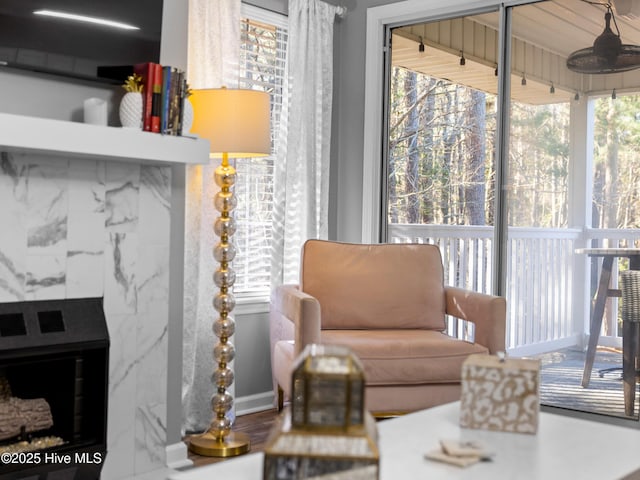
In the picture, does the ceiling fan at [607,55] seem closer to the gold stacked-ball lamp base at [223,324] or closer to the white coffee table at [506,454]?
the gold stacked-ball lamp base at [223,324]

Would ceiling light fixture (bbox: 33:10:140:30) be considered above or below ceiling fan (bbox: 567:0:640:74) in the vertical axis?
below

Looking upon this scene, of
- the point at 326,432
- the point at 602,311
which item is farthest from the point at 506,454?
the point at 602,311

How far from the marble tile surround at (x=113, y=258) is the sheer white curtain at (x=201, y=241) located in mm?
572

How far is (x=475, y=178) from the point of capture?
14.5 ft

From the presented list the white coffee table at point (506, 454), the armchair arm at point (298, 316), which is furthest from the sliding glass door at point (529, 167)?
the white coffee table at point (506, 454)

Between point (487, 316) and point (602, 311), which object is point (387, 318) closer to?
point (487, 316)

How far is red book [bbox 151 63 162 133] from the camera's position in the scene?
293cm

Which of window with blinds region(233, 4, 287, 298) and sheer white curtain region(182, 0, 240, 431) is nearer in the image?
sheer white curtain region(182, 0, 240, 431)

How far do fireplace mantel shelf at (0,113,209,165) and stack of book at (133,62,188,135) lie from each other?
2.3 inches

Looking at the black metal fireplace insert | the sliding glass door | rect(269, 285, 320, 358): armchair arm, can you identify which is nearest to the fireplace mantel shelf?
the black metal fireplace insert

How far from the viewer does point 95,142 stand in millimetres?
2691

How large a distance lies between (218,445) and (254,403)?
845 mm

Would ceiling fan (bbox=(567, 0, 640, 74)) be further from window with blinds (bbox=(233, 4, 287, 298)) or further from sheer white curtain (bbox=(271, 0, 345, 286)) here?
window with blinds (bbox=(233, 4, 287, 298))

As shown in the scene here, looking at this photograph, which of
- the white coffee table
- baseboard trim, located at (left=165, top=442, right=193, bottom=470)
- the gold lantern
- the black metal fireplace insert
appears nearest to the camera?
the gold lantern
